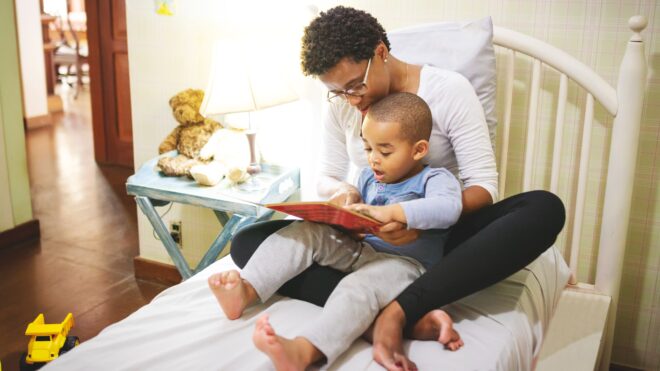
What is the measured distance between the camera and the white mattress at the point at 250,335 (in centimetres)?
122

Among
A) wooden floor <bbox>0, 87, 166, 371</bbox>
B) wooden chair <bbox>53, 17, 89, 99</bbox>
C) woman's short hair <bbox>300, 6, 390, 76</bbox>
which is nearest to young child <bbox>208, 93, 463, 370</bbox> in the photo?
woman's short hair <bbox>300, 6, 390, 76</bbox>

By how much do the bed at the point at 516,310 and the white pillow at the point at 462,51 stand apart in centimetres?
3

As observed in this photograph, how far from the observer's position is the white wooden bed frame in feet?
5.48

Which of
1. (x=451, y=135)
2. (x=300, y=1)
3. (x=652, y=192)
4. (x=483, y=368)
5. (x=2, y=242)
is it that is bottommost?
(x=2, y=242)

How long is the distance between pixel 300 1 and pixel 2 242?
1.80 m

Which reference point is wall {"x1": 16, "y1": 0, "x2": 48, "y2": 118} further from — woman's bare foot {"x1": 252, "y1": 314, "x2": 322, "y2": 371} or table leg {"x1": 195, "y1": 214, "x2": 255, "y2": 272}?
woman's bare foot {"x1": 252, "y1": 314, "x2": 322, "y2": 371}

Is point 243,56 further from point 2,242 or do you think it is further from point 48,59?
point 48,59

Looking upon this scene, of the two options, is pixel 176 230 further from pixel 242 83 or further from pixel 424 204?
pixel 424 204

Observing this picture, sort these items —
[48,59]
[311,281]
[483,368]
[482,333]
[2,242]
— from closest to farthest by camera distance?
[483,368], [482,333], [311,281], [2,242], [48,59]

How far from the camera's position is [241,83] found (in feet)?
6.64

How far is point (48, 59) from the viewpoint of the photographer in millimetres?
6438

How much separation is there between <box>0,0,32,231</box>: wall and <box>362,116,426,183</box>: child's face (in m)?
2.08

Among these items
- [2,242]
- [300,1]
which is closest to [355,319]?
[300,1]

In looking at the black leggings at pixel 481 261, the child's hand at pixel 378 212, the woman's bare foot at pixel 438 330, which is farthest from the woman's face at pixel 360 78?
the woman's bare foot at pixel 438 330
